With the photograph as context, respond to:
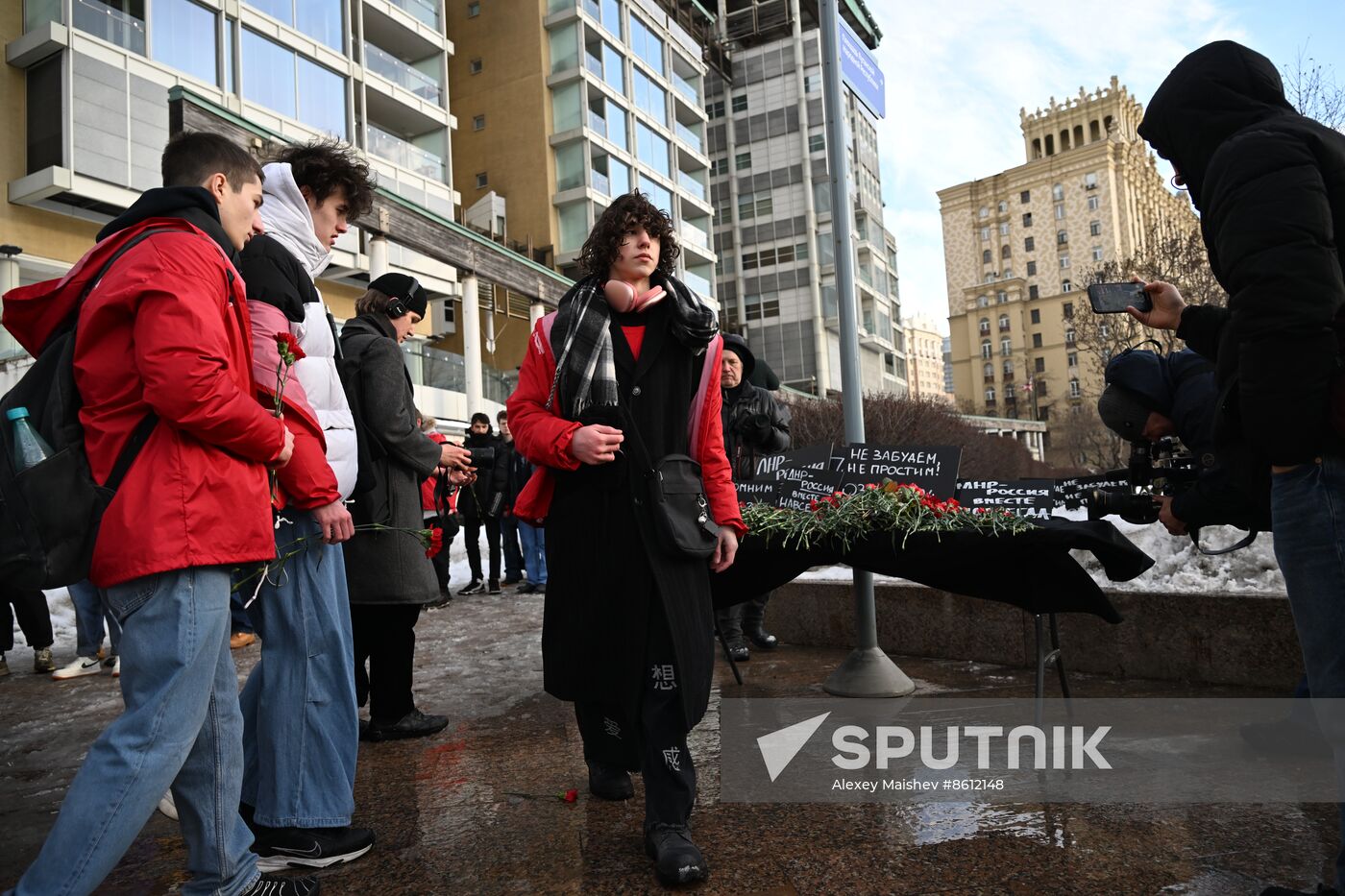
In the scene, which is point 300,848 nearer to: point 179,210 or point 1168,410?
point 179,210

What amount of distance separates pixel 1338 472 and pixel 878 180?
2693 inches

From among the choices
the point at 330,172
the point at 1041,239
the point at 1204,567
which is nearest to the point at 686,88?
the point at 1204,567

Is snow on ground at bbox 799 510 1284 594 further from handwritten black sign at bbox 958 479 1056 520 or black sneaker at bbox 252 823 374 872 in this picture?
black sneaker at bbox 252 823 374 872

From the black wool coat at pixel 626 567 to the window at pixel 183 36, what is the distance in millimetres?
22509

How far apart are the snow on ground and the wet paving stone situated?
227 cm

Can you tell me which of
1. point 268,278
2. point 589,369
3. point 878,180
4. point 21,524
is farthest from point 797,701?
point 878,180

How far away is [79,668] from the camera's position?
21.4ft

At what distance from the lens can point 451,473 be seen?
15.3ft

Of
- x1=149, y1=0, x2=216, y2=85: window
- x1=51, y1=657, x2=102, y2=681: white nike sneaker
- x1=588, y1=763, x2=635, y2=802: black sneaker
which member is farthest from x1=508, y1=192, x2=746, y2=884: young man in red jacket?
x1=149, y1=0, x2=216, y2=85: window

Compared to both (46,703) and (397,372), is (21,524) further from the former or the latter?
(46,703)

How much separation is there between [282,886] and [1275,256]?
119 inches

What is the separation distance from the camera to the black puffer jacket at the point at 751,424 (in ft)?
19.2

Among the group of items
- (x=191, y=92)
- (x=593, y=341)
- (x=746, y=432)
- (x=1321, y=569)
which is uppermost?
(x=191, y=92)

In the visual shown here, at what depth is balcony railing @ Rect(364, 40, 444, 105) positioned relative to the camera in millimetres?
27094
